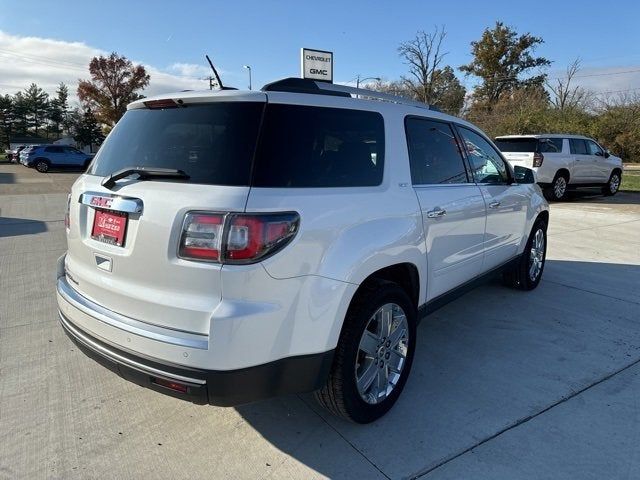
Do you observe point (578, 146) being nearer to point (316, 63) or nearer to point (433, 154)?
point (316, 63)

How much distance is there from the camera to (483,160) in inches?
163

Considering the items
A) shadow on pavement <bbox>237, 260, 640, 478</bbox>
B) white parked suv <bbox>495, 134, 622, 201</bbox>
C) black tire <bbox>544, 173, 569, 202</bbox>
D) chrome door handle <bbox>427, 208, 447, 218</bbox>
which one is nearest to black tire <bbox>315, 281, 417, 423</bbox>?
shadow on pavement <bbox>237, 260, 640, 478</bbox>

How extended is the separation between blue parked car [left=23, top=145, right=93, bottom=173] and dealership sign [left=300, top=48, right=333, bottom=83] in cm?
1933

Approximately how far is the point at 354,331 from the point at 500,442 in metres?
1.03

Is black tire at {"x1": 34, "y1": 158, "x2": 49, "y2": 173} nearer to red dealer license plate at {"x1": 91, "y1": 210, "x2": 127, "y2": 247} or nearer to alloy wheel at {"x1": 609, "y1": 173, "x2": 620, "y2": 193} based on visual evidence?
alloy wheel at {"x1": 609, "y1": 173, "x2": 620, "y2": 193}

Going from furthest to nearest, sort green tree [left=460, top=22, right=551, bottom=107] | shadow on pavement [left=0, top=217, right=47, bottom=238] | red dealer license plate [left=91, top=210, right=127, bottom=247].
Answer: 1. green tree [left=460, top=22, right=551, bottom=107]
2. shadow on pavement [left=0, top=217, right=47, bottom=238]
3. red dealer license plate [left=91, top=210, right=127, bottom=247]

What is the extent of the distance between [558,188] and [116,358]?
544 inches

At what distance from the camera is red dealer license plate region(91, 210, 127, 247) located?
2359 mm

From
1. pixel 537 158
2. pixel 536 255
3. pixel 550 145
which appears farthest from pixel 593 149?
pixel 536 255

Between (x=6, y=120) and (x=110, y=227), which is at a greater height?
(x=6, y=120)

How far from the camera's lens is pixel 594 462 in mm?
2473

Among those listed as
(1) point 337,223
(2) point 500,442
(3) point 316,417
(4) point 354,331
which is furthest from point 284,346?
(2) point 500,442

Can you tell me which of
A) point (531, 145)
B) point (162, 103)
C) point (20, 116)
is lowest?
point (162, 103)

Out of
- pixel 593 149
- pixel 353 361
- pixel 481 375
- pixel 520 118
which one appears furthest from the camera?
pixel 520 118
